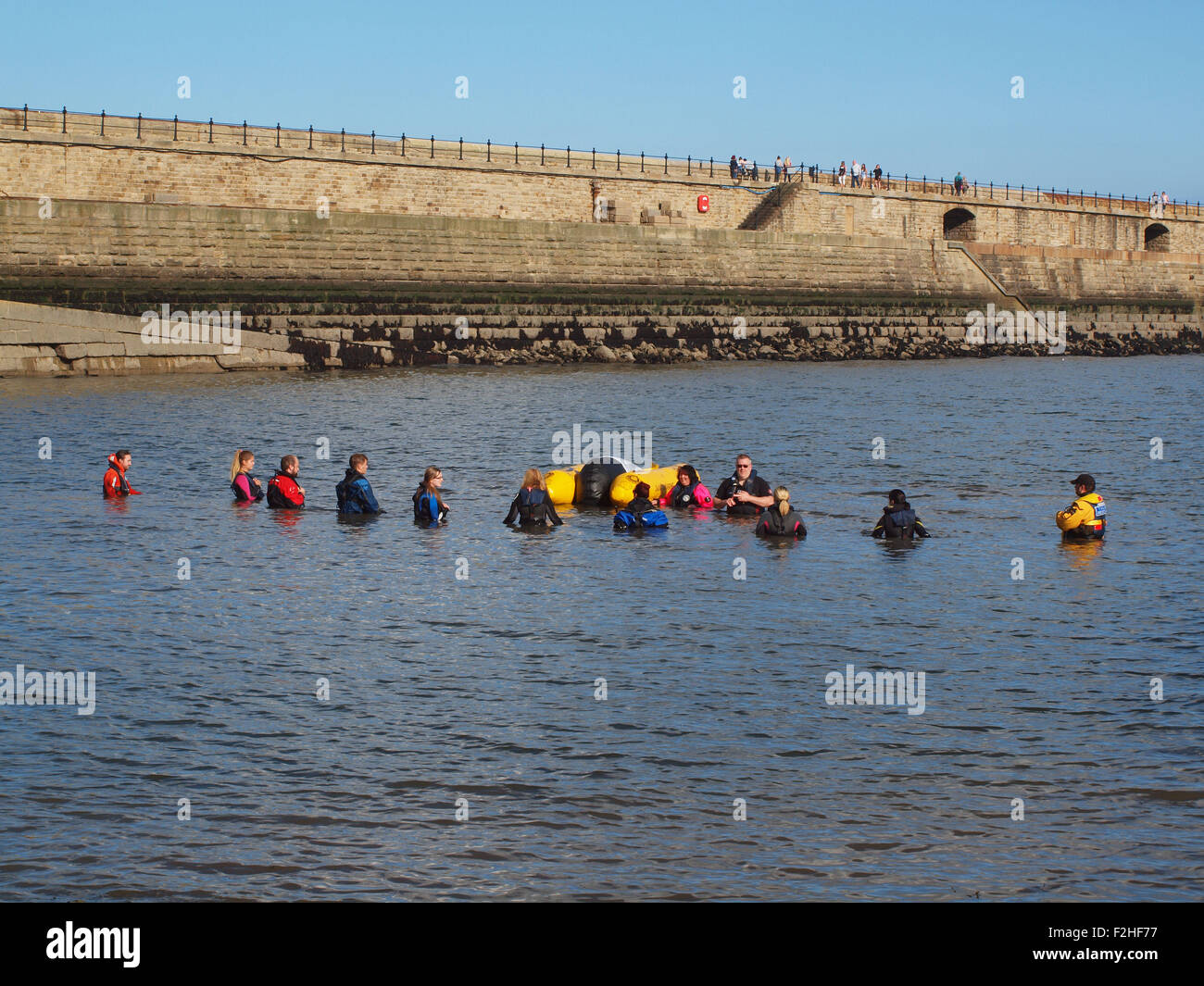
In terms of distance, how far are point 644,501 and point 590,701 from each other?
781cm

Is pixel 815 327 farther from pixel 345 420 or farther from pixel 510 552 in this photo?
pixel 510 552

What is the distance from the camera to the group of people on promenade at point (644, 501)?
1723 centimetres

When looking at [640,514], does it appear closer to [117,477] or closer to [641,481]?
[641,481]

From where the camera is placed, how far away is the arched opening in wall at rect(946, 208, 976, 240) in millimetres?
74625

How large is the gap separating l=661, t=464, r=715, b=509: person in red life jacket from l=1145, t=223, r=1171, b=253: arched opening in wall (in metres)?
74.4

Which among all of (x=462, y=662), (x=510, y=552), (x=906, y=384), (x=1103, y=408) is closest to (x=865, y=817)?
(x=462, y=662)
